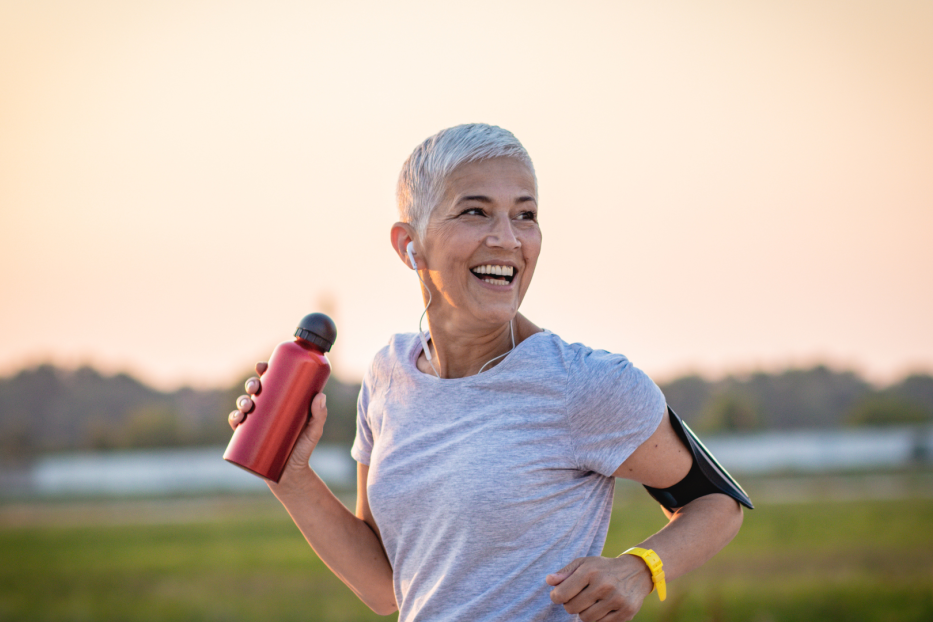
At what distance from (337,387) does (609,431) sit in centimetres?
3077

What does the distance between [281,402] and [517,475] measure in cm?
65

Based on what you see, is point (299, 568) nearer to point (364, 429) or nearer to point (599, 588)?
point (364, 429)

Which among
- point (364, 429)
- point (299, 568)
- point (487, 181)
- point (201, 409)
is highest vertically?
point (487, 181)

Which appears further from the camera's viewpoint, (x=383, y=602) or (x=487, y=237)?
(x=383, y=602)

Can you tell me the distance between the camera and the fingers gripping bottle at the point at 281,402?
2119mm

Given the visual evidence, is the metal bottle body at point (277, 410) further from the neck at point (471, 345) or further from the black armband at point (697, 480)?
the black armband at point (697, 480)

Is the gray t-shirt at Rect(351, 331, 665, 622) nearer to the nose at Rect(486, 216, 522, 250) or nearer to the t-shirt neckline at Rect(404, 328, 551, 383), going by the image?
the t-shirt neckline at Rect(404, 328, 551, 383)

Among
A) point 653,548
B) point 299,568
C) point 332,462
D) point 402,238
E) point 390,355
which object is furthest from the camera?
point 332,462

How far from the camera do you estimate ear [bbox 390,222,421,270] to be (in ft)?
7.22

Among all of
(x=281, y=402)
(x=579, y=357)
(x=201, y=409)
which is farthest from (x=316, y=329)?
(x=201, y=409)

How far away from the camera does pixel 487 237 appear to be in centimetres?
201

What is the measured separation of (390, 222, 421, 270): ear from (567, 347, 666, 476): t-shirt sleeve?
1.91 feet

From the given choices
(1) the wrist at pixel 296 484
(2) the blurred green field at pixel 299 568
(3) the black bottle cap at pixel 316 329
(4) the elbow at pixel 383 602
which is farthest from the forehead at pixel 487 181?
(2) the blurred green field at pixel 299 568

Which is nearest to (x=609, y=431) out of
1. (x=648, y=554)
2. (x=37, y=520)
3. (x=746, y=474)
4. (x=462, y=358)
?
(x=648, y=554)
